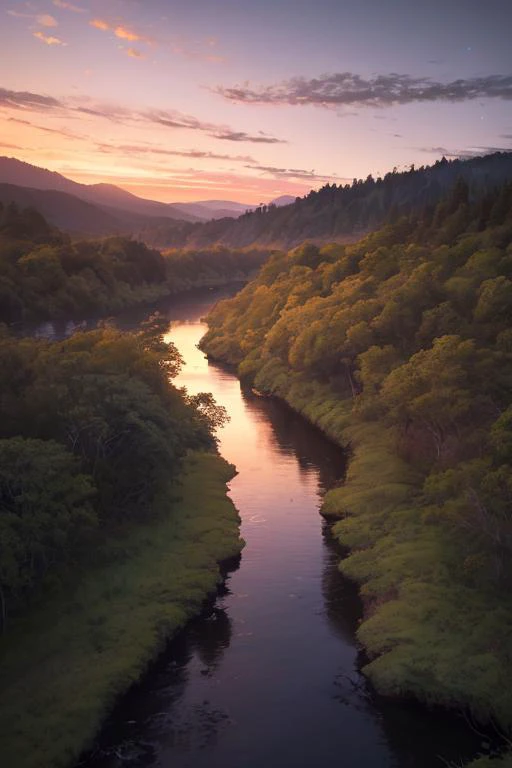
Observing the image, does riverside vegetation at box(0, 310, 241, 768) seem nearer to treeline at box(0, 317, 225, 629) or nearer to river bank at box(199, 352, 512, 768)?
treeline at box(0, 317, 225, 629)

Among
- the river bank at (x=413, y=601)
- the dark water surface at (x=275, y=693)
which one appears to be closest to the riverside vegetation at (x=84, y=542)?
the dark water surface at (x=275, y=693)

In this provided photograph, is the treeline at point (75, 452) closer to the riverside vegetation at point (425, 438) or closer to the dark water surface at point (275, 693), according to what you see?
the dark water surface at point (275, 693)

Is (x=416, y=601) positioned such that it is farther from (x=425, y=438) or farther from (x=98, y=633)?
(x=425, y=438)

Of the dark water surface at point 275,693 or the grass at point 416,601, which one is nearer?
the dark water surface at point 275,693

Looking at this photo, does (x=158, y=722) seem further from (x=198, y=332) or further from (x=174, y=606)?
(x=198, y=332)

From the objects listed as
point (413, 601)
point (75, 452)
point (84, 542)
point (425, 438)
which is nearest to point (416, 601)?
point (413, 601)

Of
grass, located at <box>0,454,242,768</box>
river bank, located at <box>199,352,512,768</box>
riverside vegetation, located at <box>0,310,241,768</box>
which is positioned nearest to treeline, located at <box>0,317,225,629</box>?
riverside vegetation, located at <box>0,310,241,768</box>
